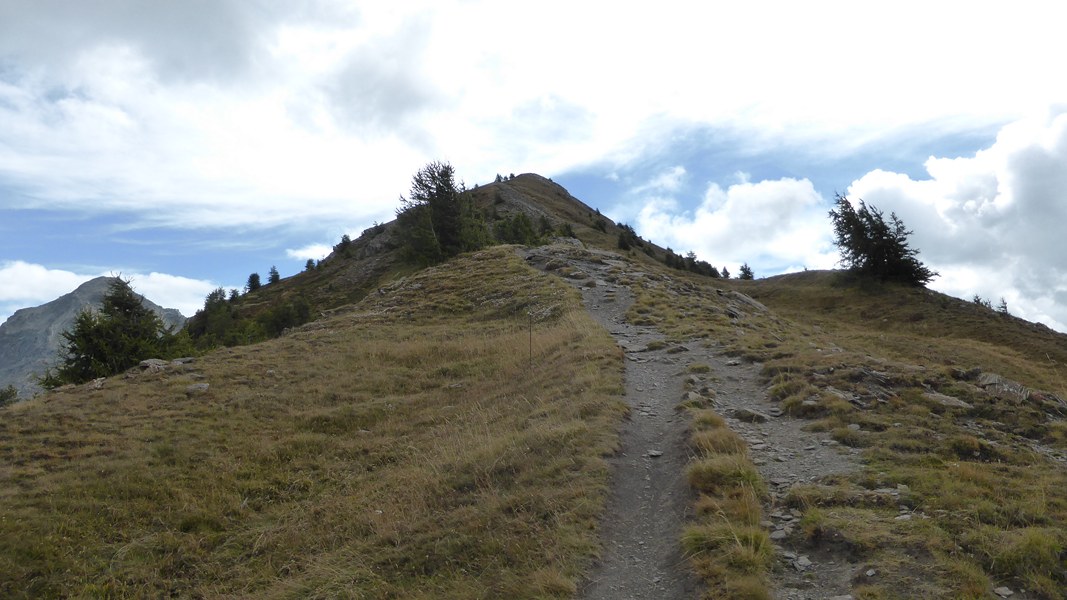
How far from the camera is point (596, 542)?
6430 millimetres

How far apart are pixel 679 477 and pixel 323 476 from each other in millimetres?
7331

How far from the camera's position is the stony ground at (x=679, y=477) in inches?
219

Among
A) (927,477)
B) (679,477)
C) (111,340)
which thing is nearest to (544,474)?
(679,477)

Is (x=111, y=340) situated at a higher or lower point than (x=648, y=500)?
higher

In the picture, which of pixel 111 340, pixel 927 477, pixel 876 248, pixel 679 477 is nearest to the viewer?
pixel 927 477

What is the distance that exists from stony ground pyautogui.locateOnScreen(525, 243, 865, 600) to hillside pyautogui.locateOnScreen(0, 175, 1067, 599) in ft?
0.14

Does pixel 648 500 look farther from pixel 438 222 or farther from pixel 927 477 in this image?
pixel 438 222

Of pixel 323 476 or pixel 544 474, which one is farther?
pixel 323 476

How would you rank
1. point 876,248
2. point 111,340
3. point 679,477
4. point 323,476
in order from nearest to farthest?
point 679,477 → point 323,476 → point 111,340 → point 876,248

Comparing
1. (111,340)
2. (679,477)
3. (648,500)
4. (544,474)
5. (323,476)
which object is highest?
(111,340)

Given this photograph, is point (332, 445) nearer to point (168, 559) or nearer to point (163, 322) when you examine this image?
point (168, 559)

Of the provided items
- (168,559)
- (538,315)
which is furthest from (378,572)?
(538,315)

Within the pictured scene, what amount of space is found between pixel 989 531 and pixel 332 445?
465 inches

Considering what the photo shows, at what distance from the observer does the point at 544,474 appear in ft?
26.4
